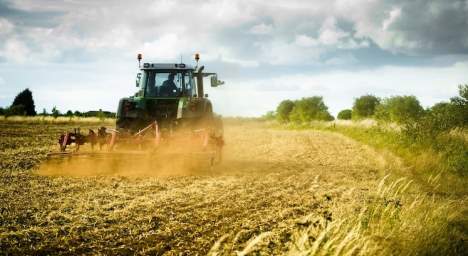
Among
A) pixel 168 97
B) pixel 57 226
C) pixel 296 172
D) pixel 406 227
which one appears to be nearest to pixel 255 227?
Answer: pixel 406 227

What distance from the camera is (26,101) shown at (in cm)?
4756

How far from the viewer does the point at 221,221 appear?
5625 millimetres

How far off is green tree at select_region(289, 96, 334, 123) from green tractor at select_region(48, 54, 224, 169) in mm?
50608

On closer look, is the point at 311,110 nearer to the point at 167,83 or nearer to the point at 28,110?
the point at 28,110

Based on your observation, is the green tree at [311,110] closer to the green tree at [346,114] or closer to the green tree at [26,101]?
the green tree at [346,114]

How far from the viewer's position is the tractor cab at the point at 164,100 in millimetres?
11188

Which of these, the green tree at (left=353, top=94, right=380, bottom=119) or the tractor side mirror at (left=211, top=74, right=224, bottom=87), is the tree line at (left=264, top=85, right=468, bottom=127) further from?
the tractor side mirror at (left=211, top=74, right=224, bottom=87)

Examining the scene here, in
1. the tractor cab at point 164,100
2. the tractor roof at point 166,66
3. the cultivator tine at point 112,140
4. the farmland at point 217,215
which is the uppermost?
the tractor roof at point 166,66

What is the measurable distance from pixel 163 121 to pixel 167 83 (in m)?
1.10

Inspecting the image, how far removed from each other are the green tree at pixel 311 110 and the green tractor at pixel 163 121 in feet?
166

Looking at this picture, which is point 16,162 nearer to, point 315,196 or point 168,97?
point 168,97

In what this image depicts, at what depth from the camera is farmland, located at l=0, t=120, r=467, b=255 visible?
4410mm

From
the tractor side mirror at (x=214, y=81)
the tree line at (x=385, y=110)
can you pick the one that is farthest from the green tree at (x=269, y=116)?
the tractor side mirror at (x=214, y=81)

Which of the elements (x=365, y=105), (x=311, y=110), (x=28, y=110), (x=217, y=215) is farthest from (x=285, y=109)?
(x=217, y=215)
